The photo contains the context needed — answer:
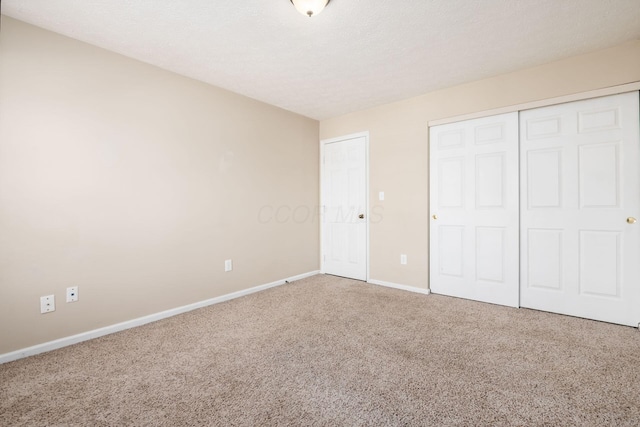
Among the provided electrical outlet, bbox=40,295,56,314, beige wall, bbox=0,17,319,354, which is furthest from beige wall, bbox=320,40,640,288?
electrical outlet, bbox=40,295,56,314

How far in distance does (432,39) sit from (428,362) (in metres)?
2.39

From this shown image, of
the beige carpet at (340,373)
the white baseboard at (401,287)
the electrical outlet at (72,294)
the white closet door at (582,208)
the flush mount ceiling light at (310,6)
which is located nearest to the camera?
the beige carpet at (340,373)

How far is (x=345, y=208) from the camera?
410 cm

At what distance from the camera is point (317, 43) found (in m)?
2.28

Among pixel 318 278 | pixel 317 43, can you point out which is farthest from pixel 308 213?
pixel 317 43

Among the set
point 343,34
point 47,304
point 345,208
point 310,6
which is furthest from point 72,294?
point 345,208

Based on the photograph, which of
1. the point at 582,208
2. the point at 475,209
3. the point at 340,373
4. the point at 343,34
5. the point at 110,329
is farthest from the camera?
the point at 475,209

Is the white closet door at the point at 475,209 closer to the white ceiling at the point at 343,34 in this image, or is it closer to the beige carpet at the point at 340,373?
the beige carpet at the point at 340,373

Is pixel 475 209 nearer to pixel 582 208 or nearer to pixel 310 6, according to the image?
pixel 582 208

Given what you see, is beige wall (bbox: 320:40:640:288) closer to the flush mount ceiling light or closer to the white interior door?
the white interior door

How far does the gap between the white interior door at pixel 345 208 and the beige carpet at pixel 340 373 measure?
4.55 ft

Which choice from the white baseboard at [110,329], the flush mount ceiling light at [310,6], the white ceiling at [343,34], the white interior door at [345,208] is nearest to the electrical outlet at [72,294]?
the white baseboard at [110,329]

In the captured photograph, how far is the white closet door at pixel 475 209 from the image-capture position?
2865 millimetres

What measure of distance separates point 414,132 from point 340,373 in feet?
9.20
